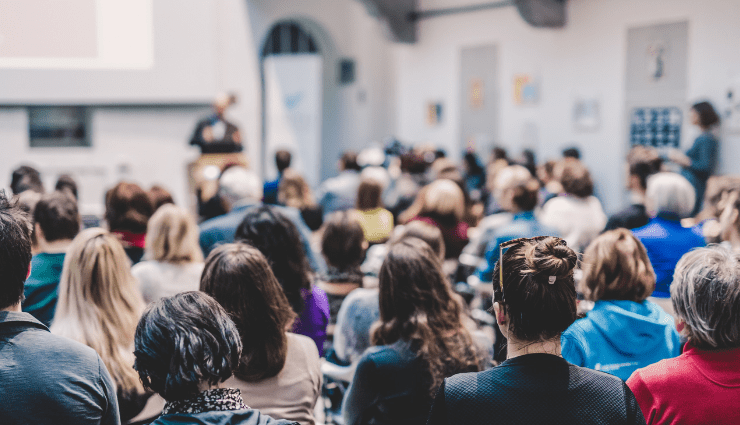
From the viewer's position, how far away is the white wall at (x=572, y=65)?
7.61 metres

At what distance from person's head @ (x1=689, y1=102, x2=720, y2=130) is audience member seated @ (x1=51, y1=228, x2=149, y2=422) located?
6.38 meters

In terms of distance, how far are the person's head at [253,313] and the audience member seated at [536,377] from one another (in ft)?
2.46

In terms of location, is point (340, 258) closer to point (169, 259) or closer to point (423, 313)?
point (169, 259)

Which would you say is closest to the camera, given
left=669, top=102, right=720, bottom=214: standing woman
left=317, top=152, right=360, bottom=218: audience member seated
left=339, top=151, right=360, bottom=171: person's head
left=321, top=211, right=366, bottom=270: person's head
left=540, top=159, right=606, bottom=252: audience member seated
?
left=321, top=211, right=366, bottom=270: person's head

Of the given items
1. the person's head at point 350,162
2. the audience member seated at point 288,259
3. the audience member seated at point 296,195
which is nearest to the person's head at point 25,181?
the audience member seated at point 296,195

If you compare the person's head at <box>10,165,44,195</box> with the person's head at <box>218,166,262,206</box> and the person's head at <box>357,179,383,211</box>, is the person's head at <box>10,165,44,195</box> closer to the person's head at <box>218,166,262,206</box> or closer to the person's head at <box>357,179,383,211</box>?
the person's head at <box>218,166,262,206</box>

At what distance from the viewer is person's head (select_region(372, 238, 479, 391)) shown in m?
2.28

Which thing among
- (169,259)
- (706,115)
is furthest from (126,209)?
(706,115)

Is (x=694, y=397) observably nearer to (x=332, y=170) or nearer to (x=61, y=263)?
(x=61, y=263)

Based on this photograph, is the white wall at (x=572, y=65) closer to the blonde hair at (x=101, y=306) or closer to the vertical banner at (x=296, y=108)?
the vertical banner at (x=296, y=108)

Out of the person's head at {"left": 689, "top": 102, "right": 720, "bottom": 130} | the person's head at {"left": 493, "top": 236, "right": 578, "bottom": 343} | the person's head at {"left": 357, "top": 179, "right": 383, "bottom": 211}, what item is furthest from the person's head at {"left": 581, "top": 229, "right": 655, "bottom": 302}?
the person's head at {"left": 689, "top": 102, "right": 720, "bottom": 130}

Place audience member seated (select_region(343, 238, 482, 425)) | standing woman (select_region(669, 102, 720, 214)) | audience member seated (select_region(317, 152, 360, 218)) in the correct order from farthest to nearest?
standing woman (select_region(669, 102, 720, 214)) → audience member seated (select_region(317, 152, 360, 218)) → audience member seated (select_region(343, 238, 482, 425))

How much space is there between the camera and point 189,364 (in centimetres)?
142

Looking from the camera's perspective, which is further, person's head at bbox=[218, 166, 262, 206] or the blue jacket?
person's head at bbox=[218, 166, 262, 206]
